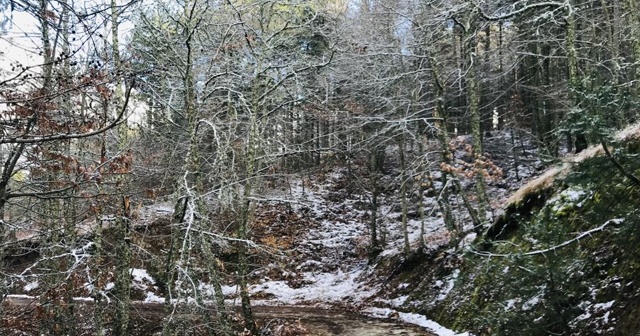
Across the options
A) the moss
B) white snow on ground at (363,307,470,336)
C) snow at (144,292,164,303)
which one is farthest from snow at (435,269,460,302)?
snow at (144,292,164,303)

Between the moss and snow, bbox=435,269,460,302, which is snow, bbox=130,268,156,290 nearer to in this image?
snow, bbox=435,269,460,302

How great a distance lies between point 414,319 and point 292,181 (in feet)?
51.2

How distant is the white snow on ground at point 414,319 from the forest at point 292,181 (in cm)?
10

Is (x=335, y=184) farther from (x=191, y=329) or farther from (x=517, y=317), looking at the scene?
(x=517, y=317)

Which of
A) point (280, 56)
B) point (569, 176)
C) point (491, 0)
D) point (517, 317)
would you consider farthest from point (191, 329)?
point (491, 0)

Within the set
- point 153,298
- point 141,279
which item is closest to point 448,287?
point 153,298

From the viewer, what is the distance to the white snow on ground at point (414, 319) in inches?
394

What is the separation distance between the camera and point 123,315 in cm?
768

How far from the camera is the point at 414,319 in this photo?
12.0 m

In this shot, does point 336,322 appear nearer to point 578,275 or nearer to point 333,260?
point 333,260

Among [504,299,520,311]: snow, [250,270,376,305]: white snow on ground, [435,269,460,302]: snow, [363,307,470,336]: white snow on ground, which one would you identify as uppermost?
[504,299,520,311]: snow

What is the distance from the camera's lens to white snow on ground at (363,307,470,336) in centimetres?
1002

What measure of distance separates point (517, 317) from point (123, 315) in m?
6.07

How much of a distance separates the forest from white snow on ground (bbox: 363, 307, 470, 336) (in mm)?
103
